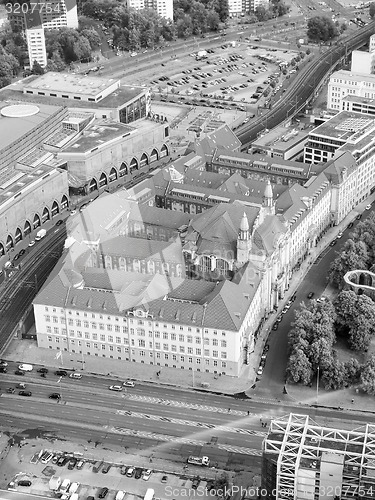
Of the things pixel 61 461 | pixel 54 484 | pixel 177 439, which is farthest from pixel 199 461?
pixel 54 484

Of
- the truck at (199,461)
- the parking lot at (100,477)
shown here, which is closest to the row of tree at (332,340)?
the truck at (199,461)

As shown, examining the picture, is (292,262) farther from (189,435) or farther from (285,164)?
(189,435)

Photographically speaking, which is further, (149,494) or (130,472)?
(130,472)

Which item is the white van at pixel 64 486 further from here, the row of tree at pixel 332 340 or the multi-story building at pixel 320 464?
the row of tree at pixel 332 340

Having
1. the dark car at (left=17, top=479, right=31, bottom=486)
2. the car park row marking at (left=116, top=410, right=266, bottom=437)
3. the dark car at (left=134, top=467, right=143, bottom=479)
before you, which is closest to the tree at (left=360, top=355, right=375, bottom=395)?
the car park row marking at (left=116, top=410, right=266, bottom=437)

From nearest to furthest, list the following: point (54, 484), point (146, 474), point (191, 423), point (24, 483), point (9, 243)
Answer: point (54, 484), point (24, 483), point (146, 474), point (191, 423), point (9, 243)

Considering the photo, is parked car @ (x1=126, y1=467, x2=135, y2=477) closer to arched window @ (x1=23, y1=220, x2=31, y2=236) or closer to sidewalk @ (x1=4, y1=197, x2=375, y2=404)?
sidewalk @ (x1=4, y1=197, x2=375, y2=404)

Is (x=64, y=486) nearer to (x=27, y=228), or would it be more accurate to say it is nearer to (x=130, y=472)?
(x=130, y=472)
